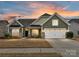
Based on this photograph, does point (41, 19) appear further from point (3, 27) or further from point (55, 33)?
point (3, 27)

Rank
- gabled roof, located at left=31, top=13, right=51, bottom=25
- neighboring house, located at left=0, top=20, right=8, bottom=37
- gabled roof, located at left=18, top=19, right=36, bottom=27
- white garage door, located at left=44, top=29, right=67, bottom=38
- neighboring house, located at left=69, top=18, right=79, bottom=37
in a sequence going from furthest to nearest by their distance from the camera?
1. white garage door, located at left=44, top=29, right=67, bottom=38
2. neighboring house, located at left=69, top=18, right=79, bottom=37
3. gabled roof, located at left=31, top=13, right=51, bottom=25
4. gabled roof, located at left=18, top=19, right=36, bottom=27
5. neighboring house, located at left=0, top=20, right=8, bottom=37

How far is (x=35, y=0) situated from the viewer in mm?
23172

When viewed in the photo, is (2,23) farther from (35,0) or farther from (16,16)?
(35,0)

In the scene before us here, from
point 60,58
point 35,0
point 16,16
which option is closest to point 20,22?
point 16,16

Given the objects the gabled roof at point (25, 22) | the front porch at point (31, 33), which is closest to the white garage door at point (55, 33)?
the front porch at point (31, 33)

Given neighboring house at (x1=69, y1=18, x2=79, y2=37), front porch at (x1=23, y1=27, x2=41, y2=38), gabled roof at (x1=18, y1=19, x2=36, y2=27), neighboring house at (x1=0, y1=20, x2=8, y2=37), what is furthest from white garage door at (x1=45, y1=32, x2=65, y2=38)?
neighboring house at (x1=0, y1=20, x2=8, y2=37)

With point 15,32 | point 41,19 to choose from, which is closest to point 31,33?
point 15,32

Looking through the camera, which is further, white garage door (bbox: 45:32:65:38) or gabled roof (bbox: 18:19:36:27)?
white garage door (bbox: 45:32:65:38)

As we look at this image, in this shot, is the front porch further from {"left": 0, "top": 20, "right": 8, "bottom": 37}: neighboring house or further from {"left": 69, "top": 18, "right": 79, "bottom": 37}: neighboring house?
{"left": 69, "top": 18, "right": 79, "bottom": 37}: neighboring house

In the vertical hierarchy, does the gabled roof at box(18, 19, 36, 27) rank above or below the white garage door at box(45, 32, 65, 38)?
above

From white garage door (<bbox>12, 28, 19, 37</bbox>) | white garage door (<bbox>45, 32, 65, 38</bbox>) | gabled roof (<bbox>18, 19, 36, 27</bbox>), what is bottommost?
white garage door (<bbox>45, 32, 65, 38</bbox>)

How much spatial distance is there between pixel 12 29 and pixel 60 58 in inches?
401

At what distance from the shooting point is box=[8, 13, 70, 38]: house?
23.5m

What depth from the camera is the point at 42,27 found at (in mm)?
26797
